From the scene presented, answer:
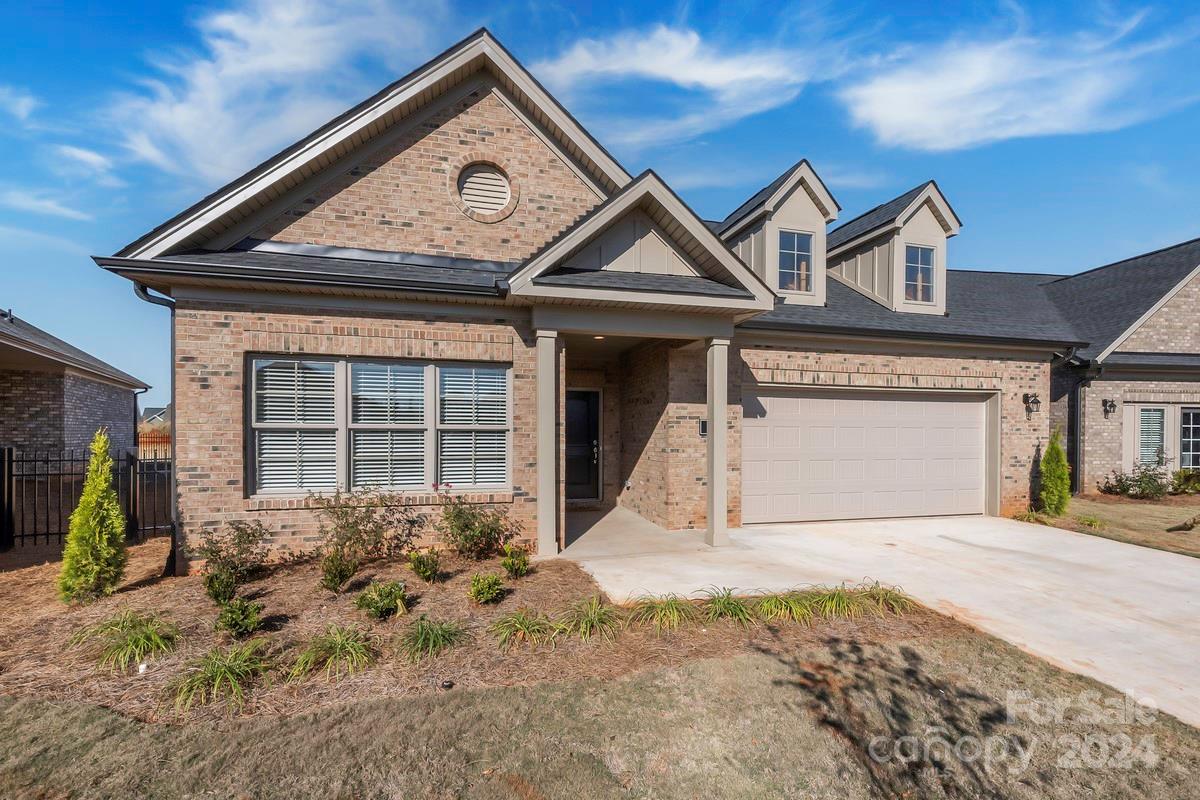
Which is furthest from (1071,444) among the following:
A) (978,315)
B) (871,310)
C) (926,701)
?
(926,701)

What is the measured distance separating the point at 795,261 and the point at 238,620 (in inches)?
410

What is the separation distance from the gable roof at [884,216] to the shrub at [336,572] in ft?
38.0

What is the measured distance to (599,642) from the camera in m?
4.77

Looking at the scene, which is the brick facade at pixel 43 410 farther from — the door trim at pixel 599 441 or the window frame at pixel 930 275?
the window frame at pixel 930 275

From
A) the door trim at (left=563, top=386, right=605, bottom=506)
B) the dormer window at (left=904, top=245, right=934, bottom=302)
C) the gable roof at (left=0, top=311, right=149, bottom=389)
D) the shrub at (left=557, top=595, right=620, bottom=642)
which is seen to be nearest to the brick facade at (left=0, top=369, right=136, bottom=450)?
the gable roof at (left=0, top=311, right=149, bottom=389)

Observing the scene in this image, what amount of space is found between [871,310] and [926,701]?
28.6 feet

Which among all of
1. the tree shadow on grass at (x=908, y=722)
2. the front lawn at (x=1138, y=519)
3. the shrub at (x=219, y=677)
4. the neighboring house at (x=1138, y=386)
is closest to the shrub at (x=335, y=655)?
the shrub at (x=219, y=677)

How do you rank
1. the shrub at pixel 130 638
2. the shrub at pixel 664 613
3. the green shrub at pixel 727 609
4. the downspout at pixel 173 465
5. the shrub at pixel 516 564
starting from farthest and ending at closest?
the downspout at pixel 173 465, the shrub at pixel 516 564, the green shrub at pixel 727 609, the shrub at pixel 664 613, the shrub at pixel 130 638

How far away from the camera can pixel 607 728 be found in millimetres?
3668

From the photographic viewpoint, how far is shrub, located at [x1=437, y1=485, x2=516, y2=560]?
23.3 feet

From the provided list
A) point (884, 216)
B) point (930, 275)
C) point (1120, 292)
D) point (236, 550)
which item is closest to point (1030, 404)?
point (930, 275)

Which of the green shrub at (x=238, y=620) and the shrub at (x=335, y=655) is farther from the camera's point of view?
the green shrub at (x=238, y=620)

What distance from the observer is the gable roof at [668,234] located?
7.22 meters

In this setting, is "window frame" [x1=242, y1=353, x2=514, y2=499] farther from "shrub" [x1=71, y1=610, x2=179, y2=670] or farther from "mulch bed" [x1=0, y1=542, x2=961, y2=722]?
"shrub" [x1=71, y1=610, x2=179, y2=670]
